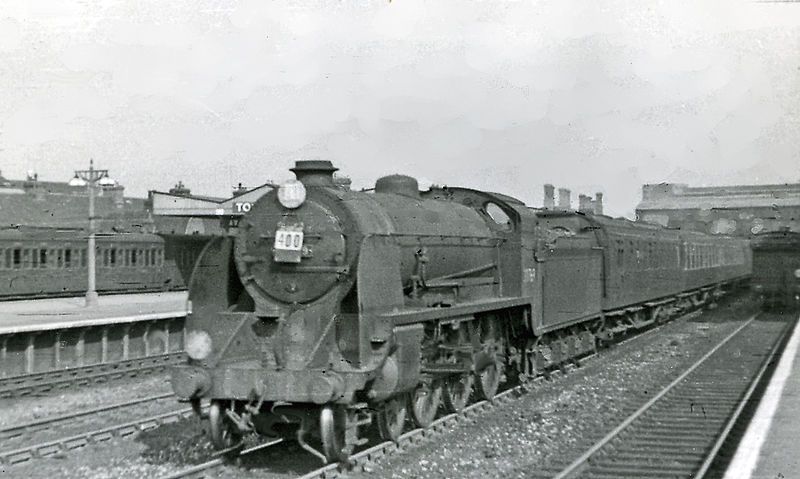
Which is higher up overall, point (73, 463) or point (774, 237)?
point (774, 237)

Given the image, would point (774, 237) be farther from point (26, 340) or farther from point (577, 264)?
point (26, 340)

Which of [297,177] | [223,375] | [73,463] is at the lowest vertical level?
[73,463]

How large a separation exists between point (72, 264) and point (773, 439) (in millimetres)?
22107

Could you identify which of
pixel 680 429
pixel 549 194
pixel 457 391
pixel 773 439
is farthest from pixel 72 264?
pixel 549 194

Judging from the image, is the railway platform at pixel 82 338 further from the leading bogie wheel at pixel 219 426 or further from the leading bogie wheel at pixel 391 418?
the leading bogie wheel at pixel 391 418

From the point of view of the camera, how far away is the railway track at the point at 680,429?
8.50 meters

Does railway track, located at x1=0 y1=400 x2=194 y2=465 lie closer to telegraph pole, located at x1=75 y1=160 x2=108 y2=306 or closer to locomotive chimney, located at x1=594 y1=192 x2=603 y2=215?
telegraph pole, located at x1=75 y1=160 x2=108 y2=306

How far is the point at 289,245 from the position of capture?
28.3ft

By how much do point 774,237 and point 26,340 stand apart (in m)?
27.7

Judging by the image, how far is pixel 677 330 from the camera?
23578 millimetres

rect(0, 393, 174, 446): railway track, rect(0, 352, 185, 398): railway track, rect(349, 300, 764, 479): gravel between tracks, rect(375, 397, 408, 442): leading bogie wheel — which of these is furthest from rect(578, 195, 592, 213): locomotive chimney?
rect(375, 397, 408, 442): leading bogie wheel

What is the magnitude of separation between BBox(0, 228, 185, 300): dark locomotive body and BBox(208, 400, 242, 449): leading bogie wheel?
13546 mm

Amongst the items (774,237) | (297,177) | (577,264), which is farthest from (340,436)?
(774,237)

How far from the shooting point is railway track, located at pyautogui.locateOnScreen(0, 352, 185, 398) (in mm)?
14480
